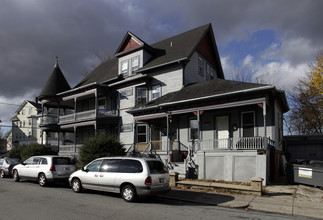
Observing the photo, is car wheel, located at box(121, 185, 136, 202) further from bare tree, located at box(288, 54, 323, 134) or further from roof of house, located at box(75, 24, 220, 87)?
bare tree, located at box(288, 54, 323, 134)

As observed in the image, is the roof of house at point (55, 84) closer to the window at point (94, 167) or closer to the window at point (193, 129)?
the window at point (193, 129)

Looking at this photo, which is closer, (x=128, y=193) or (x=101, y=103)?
(x=128, y=193)

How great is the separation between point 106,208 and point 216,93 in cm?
983

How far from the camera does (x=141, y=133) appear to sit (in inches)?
875

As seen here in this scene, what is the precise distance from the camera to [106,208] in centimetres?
825

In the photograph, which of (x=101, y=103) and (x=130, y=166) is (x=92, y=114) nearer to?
(x=101, y=103)

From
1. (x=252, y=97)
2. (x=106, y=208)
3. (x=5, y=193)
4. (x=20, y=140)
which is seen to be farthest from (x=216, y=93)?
(x=20, y=140)

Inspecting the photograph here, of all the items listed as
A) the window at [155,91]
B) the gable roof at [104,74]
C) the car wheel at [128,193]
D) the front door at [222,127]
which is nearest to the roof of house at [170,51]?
the gable roof at [104,74]

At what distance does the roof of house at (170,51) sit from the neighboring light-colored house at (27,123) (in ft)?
103

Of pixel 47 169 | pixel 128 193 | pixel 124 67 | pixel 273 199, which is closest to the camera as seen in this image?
pixel 128 193

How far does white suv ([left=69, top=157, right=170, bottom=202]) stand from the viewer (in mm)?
9227

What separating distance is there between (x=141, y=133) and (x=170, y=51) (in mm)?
7551

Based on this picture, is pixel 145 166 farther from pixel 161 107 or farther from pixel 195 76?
pixel 195 76

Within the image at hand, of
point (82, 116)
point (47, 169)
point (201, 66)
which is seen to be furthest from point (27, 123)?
point (47, 169)
